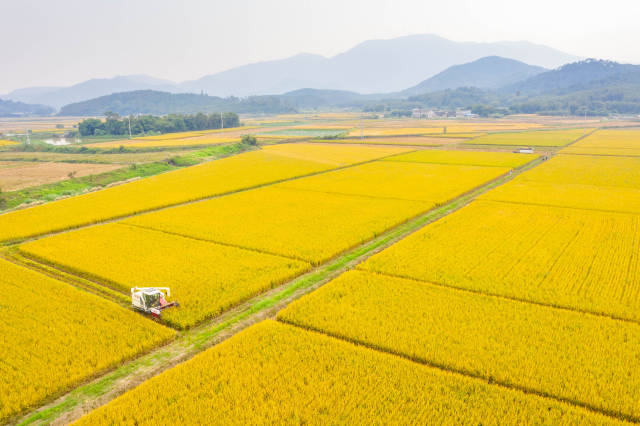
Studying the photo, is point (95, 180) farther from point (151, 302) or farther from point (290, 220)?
point (151, 302)

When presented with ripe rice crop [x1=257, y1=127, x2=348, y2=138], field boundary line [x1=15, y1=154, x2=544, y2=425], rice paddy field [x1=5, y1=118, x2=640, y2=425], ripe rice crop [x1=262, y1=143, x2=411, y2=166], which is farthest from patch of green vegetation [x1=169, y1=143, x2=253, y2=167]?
field boundary line [x1=15, y1=154, x2=544, y2=425]

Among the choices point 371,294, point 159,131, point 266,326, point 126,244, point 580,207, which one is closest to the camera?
point 266,326

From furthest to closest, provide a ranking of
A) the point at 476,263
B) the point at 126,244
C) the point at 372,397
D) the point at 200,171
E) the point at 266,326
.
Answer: the point at 200,171, the point at 126,244, the point at 476,263, the point at 266,326, the point at 372,397

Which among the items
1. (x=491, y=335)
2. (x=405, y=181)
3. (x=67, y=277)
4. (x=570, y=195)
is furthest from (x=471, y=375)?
(x=405, y=181)

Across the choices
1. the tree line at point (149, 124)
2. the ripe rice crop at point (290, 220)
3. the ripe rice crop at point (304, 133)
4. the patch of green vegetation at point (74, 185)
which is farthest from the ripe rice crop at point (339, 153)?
the tree line at point (149, 124)

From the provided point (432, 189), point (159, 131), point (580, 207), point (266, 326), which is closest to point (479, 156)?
point (432, 189)

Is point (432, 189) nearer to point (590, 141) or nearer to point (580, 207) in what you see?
point (580, 207)
